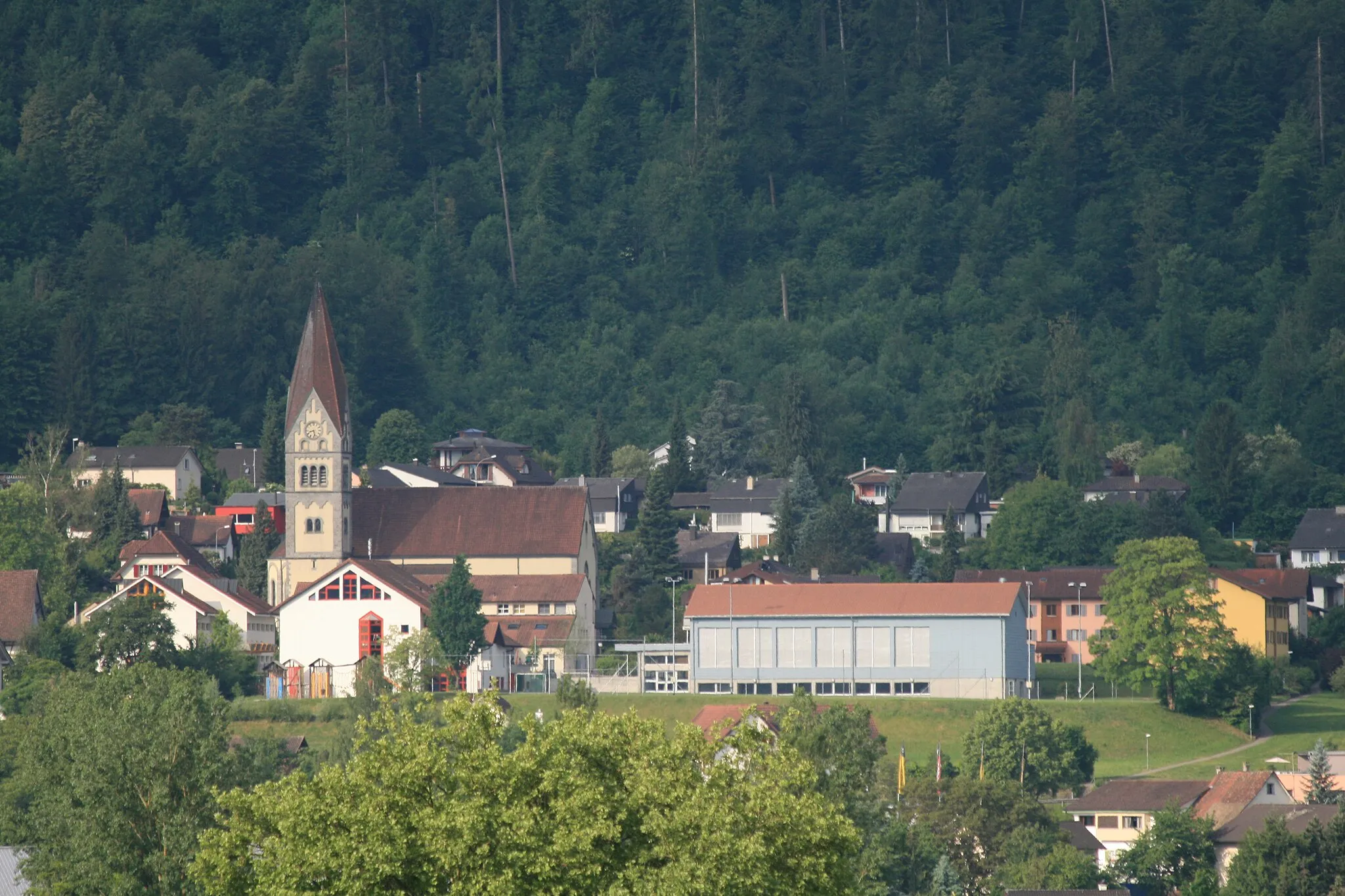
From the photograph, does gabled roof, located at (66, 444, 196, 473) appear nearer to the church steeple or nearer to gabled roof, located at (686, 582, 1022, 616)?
the church steeple

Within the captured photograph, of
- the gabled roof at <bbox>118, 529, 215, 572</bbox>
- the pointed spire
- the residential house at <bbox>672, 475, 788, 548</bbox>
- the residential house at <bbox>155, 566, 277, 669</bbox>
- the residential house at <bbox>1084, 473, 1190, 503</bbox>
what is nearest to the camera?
the residential house at <bbox>155, 566, 277, 669</bbox>

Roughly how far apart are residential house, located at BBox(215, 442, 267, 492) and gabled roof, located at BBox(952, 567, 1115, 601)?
139ft

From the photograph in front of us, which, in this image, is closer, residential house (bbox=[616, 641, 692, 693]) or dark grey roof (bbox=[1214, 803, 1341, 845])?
dark grey roof (bbox=[1214, 803, 1341, 845])

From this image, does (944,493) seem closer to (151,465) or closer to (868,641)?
(868,641)

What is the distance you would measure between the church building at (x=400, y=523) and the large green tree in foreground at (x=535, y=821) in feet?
205

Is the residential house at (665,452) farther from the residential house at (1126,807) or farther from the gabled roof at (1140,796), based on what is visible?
the residential house at (1126,807)

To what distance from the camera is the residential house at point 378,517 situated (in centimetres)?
10544

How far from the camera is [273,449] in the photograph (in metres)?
134

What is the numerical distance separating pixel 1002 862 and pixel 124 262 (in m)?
109

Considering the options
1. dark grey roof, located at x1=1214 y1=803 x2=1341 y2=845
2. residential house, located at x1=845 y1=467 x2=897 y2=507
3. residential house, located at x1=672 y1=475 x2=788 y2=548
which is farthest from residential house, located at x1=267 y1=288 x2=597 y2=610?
dark grey roof, located at x1=1214 y1=803 x2=1341 y2=845

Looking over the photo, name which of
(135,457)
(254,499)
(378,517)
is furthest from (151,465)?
(378,517)

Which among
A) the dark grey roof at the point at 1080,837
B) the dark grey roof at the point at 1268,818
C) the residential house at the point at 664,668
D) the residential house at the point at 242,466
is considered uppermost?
the residential house at the point at 242,466

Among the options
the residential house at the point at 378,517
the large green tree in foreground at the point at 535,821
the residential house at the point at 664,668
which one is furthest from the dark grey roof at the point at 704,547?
the large green tree in foreground at the point at 535,821

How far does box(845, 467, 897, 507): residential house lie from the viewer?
13450cm
